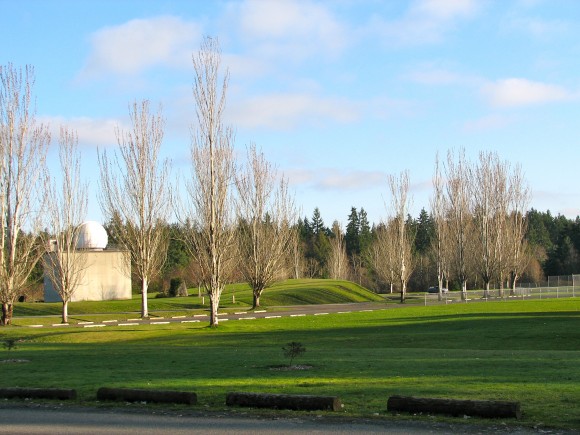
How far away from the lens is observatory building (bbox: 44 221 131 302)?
6259 centimetres

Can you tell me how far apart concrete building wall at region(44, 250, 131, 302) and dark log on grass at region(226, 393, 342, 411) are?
2004 inches

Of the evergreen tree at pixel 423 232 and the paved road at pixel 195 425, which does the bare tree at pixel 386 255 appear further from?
the paved road at pixel 195 425

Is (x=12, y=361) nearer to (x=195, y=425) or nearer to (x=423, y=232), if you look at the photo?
(x=195, y=425)

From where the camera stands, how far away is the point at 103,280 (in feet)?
211

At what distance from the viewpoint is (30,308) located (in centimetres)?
5653

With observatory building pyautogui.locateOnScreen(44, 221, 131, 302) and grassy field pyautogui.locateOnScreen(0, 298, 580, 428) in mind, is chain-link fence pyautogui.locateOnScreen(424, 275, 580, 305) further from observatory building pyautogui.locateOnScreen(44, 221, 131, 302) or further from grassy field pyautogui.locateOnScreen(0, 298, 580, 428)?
grassy field pyautogui.locateOnScreen(0, 298, 580, 428)

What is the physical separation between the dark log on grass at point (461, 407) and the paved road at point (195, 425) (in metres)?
0.45

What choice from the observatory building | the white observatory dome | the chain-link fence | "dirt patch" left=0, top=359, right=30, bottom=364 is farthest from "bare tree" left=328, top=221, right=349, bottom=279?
"dirt patch" left=0, top=359, right=30, bottom=364

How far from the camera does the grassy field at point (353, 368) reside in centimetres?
1230

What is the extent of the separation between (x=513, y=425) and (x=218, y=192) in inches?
1193

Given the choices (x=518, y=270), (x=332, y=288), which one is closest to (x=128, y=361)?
(x=332, y=288)

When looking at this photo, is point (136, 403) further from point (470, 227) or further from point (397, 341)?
point (470, 227)

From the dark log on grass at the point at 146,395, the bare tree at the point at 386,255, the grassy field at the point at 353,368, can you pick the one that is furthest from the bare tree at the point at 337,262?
the dark log on grass at the point at 146,395

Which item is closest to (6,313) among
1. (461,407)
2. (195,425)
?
(195,425)
